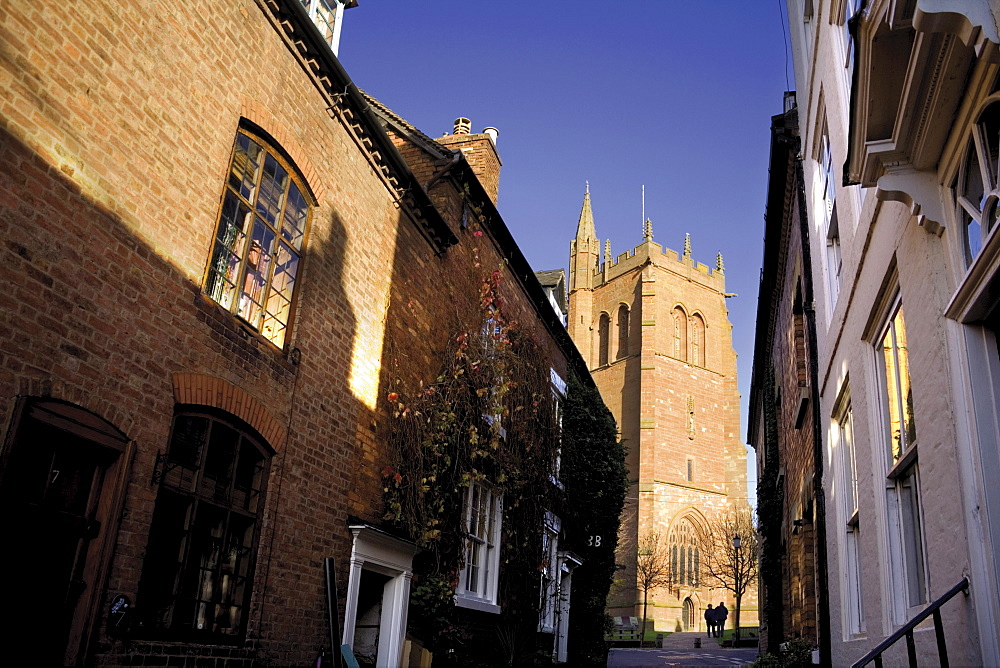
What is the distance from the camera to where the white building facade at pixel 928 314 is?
3.80 metres

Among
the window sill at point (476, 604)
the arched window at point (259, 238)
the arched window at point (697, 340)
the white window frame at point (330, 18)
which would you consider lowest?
the window sill at point (476, 604)

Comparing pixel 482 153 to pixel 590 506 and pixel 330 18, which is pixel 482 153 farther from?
pixel 590 506

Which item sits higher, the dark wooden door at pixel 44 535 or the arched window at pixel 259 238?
the arched window at pixel 259 238

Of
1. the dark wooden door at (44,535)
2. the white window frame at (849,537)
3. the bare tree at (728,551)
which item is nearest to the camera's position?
the dark wooden door at (44,535)

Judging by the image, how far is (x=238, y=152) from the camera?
7.95 metres

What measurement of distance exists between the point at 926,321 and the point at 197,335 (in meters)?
5.52

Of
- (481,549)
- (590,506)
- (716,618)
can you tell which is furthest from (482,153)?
(716,618)

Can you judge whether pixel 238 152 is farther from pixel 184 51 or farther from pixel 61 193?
pixel 61 193

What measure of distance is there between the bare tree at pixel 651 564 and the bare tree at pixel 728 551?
9.90 ft

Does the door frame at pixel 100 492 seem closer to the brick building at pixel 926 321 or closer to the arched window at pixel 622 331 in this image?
the brick building at pixel 926 321

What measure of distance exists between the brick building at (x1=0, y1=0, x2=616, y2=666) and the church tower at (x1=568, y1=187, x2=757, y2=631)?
4256 cm

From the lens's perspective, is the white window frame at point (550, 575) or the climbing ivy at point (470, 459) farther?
the white window frame at point (550, 575)

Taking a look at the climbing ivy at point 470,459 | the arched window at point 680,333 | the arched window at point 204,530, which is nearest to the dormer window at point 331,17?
A: the climbing ivy at point 470,459

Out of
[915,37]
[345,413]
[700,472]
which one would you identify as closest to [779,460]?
[345,413]
